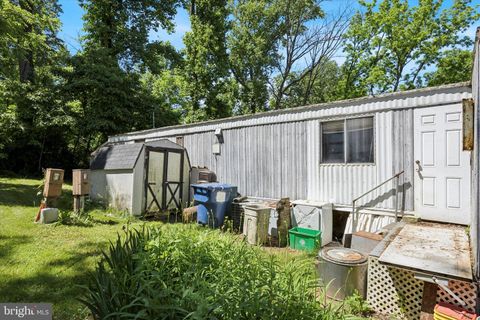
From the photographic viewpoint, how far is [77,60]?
15.7 m

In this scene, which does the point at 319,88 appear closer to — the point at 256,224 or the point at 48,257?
the point at 256,224

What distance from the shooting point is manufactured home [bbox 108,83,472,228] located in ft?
17.2

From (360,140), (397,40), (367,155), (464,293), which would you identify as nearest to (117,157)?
(360,140)

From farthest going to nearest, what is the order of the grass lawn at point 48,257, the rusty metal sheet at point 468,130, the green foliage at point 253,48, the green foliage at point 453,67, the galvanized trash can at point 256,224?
the green foliage at point 253,48, the green foliage at point 453,67, the galvanized trash can at point 256,224, the grass lawn at point 48,257, the rusty metal sheet at point 468,130

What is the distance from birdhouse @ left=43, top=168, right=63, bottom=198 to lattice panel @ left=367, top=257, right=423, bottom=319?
672cm

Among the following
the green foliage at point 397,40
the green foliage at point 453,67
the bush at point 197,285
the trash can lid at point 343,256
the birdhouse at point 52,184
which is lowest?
the trash can lid at point 343,256

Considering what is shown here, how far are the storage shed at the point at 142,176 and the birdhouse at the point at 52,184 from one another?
1.85 m

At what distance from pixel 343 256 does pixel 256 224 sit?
252 cm

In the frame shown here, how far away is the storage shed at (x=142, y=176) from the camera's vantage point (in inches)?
326

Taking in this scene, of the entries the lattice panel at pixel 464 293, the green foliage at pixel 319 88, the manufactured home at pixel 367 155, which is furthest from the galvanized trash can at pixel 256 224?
the green foliage at pixel 319 88

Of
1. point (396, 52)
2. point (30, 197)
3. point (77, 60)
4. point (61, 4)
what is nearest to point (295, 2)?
point (396, 52)

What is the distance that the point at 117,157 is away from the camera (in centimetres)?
906

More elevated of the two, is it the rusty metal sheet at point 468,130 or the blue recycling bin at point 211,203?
the rusty metal sheet at point 468,130

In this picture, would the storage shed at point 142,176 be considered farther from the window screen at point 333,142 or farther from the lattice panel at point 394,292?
the lattice panel at point 394,292
